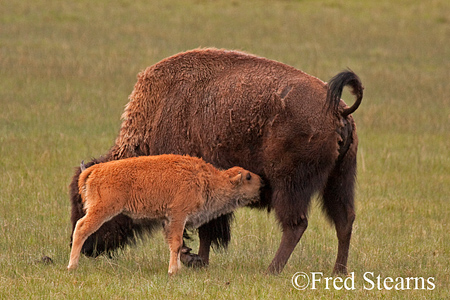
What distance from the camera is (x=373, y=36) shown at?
21.1 m

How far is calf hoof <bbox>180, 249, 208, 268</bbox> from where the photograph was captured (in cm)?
641

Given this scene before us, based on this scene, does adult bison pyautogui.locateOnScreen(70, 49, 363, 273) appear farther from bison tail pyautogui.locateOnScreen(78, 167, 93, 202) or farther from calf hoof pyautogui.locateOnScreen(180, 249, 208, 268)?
bison tail pyautogui.locateOnScreen(78, 167, 93, 202)

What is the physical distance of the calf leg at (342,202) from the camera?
6.32m

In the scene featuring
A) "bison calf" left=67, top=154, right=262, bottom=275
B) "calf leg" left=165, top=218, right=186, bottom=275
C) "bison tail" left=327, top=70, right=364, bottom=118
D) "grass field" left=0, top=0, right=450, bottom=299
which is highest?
"bison tail" left=327, top=70, right=364, bottom=118

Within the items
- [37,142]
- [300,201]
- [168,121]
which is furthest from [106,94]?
[300,201]

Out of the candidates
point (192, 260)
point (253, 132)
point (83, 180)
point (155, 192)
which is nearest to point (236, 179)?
point (253, 132)

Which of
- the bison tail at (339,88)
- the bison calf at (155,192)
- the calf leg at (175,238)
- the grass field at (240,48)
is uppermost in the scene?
the bison tail at (339,88)

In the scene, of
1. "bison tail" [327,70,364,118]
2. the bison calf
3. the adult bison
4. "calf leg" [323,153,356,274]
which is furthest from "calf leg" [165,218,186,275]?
"bison tail" [327,70,364,118]

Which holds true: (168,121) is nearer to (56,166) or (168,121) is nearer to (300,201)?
(300,201)

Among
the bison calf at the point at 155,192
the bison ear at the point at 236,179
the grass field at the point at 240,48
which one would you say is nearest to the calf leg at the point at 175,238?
the bison calf at the point at 155,192

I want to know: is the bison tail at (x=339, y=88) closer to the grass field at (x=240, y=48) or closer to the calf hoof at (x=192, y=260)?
the grass field at (x=240, y=48)

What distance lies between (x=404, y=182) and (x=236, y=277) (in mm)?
5189

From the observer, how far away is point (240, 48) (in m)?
16.7

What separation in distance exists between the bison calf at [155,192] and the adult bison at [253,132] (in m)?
0.33
